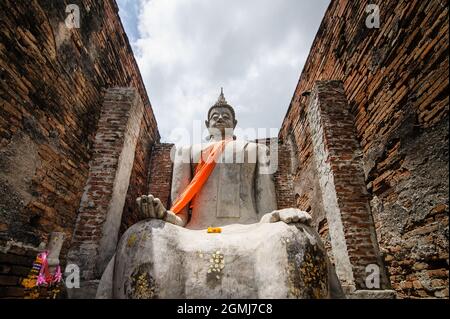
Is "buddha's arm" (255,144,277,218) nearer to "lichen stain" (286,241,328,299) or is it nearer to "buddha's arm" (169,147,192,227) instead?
"buddha's arm" (169,147,192,227)

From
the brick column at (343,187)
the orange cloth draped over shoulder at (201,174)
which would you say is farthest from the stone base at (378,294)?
the orange cloth draped over shoulder at (201,174)

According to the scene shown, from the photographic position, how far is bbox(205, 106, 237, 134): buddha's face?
3.63 meters

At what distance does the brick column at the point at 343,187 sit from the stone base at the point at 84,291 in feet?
10.5

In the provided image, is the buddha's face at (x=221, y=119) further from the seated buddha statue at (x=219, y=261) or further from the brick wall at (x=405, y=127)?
the brick wall at (x=405, y=127)

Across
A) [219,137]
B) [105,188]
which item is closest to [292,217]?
[219,137]

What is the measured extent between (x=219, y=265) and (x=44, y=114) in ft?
9.47

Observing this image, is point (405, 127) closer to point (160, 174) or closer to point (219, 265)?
point (219, 265)

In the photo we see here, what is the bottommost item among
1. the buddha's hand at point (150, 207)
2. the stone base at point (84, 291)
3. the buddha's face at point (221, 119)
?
the stone base at point (84, 291)

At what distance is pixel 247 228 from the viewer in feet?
7.99

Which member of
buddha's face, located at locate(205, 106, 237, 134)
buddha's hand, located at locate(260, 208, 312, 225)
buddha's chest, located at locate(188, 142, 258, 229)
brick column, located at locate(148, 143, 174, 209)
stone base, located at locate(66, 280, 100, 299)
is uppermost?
brick column, located at locate(148, 143, 174, 209)

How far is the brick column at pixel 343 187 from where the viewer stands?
359 centimetres

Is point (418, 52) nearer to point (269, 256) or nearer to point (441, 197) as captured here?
point (441, 197)

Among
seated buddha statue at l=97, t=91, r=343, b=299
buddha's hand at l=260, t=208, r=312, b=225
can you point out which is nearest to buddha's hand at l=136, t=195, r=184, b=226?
seated buddha statue at l=97, t=91, r=343, b=299

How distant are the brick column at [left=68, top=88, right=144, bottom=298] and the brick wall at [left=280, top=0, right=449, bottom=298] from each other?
12.0 ft
